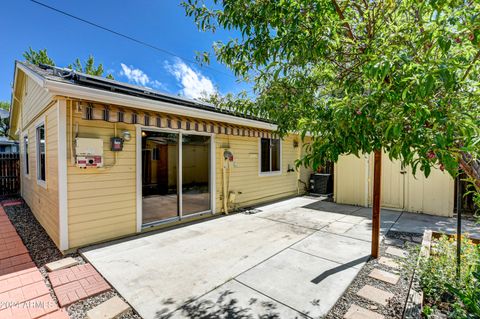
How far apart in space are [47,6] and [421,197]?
500 inches

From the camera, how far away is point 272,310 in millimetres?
2611

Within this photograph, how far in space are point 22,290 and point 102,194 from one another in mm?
1915

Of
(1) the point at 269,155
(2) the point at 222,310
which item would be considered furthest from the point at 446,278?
(1) the point at 269,155

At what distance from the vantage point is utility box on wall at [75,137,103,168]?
431 cm

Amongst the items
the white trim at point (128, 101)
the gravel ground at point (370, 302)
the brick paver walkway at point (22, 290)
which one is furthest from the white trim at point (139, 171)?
the gravel ground at point (370, 302)

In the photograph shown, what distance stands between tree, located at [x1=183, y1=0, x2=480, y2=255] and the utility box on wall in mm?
3051

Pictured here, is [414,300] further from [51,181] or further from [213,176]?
[51,181]

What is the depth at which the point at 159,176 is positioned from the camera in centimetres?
579

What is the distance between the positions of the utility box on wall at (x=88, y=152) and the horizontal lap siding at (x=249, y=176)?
125 inches

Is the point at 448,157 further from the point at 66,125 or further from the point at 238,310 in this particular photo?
the point at 66,125

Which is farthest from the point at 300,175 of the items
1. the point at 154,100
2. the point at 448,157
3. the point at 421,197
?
the point at 448,157

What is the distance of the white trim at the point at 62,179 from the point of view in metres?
4.21

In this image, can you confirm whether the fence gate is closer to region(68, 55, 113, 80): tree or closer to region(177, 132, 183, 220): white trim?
region(177, 132, 183, 220): white trim

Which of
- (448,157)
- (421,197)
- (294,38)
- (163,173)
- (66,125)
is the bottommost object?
(421,197)
